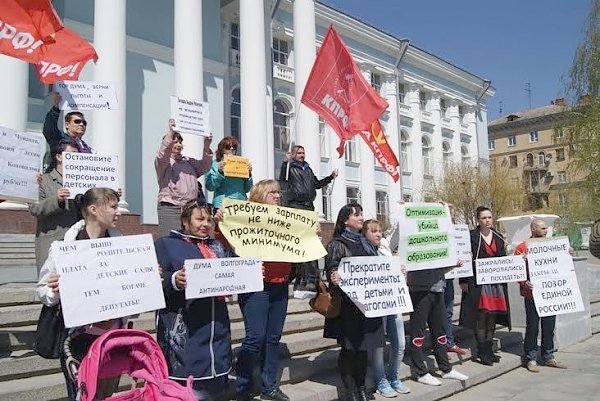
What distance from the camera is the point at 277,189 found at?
4918 millimetres

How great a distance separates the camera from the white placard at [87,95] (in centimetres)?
592

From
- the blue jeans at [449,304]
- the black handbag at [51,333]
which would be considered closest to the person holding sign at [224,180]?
the blue jeans at [449,304]

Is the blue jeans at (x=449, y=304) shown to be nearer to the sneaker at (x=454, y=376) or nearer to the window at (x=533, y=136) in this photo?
the sneaker at (x=454, y=376)

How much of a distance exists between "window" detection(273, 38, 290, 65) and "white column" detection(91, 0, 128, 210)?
10.4 m

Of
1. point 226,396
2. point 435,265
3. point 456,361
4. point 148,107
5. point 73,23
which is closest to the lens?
point 226,396

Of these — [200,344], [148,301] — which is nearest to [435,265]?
[200,344]

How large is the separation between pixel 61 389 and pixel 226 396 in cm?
129

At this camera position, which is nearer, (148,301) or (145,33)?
(148,301)

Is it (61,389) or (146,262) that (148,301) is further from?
(61,389)

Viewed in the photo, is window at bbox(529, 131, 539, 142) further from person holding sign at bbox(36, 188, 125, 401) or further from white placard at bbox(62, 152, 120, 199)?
person holding sign at bbox(36, 188, 125, 401)

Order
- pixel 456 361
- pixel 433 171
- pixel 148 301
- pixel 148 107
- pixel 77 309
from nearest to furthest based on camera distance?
pixel 77 309 < pixel 148 301 < pixel 456 361 < pixel 148 107 < pixel 433 171

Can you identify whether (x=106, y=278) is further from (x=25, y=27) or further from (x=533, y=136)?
(x=533, y=136)

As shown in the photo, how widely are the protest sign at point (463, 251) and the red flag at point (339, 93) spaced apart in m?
2.42

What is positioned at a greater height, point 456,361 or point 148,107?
point 148,107
